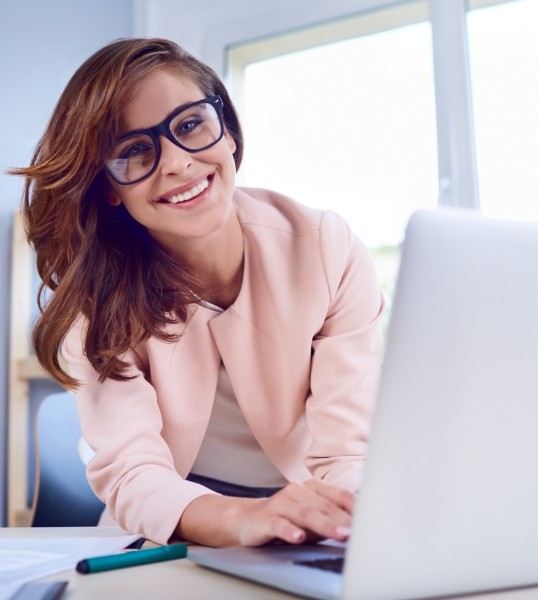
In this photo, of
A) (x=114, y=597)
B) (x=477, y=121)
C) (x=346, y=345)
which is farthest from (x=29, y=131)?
(x=114, y=597)

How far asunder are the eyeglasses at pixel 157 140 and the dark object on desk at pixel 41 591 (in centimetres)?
76

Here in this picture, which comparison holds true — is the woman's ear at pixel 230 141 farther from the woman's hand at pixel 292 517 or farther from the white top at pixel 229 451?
the woman's hand at pixel 292 517

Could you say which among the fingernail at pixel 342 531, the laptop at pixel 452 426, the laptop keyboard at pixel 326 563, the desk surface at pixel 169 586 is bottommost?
the desk surface at pixel 169 586

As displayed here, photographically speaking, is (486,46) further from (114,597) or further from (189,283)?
(114,597)

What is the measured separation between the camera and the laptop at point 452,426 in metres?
0.51

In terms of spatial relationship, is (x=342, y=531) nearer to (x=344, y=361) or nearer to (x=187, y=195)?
(x=344, y=361)

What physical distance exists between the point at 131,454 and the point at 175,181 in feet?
1.42

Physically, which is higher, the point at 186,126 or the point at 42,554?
the point at 186,126

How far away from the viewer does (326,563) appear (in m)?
0.63

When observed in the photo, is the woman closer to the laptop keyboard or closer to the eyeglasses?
the eyeglasses

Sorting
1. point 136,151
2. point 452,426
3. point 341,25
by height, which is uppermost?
point 341,25

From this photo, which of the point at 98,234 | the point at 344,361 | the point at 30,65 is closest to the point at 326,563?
the point at 344,361

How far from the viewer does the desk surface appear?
0.59 metres

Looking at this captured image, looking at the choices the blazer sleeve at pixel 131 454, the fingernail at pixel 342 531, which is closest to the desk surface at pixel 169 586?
the fingernail at pixel 342 531
